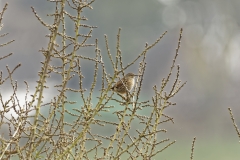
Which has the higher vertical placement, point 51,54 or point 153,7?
point 153,7

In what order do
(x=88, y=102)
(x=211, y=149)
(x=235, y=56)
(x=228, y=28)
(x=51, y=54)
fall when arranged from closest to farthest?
1. (x=51, y=54)
2. (x=88, y=102)
3. (x=211, y=149)
4. (x=235, y=56)
5. (x=228, y=28)

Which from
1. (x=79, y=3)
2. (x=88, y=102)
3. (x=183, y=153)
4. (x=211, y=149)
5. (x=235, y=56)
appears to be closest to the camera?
(x=79, y=3)

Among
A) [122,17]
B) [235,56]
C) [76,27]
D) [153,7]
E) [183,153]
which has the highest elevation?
[153,7]

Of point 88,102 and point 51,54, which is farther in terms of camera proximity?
point 88,102

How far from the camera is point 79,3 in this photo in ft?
11.9

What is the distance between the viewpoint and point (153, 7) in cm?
5494

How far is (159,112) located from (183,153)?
31254 mm

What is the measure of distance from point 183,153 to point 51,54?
32479mm

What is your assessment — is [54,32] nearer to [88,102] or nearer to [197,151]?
[88,102]

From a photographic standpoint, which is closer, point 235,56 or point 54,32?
point 54,32

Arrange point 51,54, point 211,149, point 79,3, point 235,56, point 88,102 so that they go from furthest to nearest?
point 235,56 → point 211,149 → point 88,102 → point 79,3 → point 51,54

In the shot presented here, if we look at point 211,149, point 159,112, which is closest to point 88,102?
point 159,112

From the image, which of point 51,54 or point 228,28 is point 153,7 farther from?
point 51,54

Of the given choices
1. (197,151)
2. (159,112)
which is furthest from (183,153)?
(159,112)
